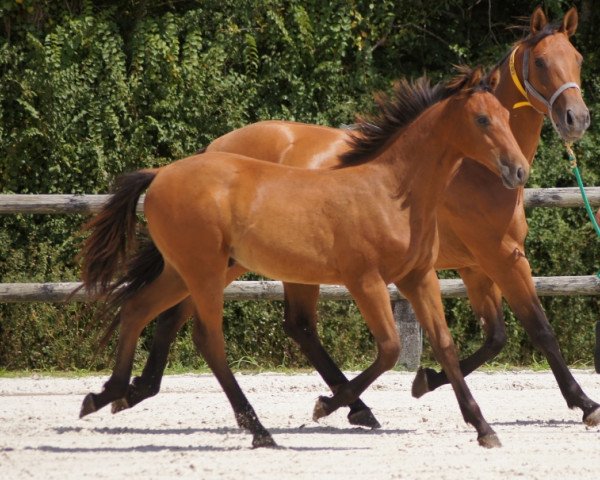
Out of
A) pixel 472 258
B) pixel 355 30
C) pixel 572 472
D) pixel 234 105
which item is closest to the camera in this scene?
pixel 572 472

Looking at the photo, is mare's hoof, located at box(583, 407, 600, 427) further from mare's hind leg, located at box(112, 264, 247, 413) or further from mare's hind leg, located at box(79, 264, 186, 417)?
mare's hind leg, located at box(79, 264, 186, 417)

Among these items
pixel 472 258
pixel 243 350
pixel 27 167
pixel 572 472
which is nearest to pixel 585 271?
pixel 243 350

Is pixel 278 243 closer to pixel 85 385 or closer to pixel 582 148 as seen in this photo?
pixel 85 385

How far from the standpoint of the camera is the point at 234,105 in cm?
998

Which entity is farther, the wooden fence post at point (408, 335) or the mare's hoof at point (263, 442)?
the wooden fence post at point (408, 335)

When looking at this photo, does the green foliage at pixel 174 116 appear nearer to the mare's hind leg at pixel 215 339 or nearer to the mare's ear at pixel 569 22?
the mare's ear at pixel 569 22

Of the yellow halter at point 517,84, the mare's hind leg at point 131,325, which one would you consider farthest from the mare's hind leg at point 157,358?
the yellow halter at point 517,84

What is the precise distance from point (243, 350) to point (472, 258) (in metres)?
3.56

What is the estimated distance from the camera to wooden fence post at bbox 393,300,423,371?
29.1ft

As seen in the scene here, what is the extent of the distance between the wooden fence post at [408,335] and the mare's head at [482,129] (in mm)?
3435

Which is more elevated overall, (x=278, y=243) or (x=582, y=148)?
(x=278, y=243)

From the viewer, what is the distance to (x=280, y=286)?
8695 millimetres

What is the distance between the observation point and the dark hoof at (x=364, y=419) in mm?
6102

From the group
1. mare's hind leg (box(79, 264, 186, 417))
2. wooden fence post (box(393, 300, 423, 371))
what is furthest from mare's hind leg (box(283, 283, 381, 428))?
wooden fence post (box(393, 300, 423, 371))
